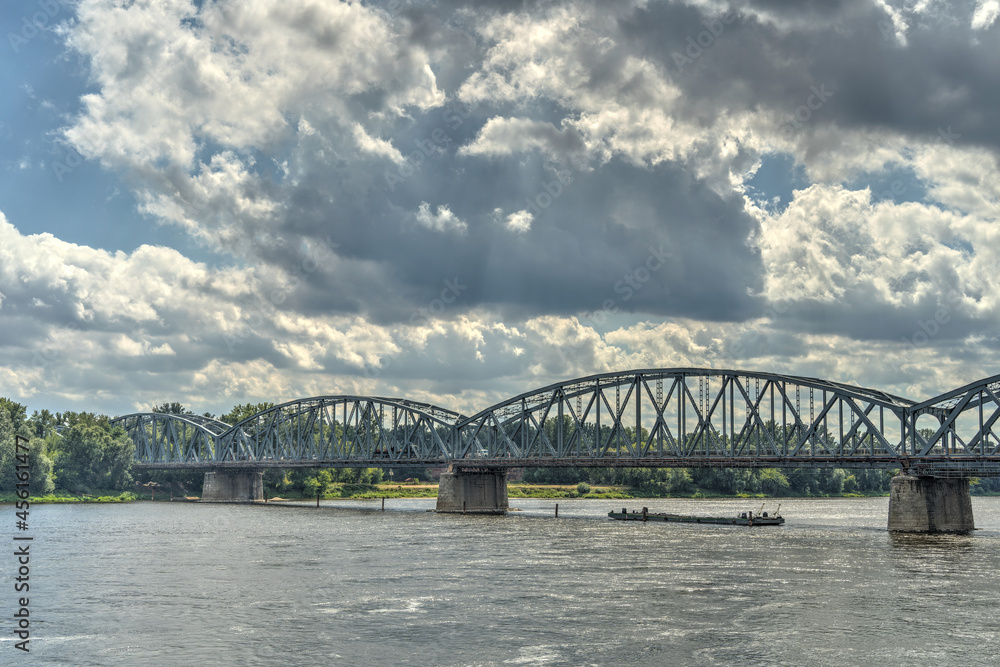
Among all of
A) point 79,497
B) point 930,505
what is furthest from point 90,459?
point 930,505

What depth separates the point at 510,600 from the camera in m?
52.8

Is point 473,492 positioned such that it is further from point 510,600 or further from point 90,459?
point 510,600

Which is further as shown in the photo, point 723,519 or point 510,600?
point 723,519

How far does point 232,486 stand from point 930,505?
451 ft

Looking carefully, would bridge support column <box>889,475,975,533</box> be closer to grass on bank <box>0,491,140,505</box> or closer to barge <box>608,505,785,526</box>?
barge <box>608,505,785,526</box>

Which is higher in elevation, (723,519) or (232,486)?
(232,486)

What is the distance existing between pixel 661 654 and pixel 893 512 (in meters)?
69.0

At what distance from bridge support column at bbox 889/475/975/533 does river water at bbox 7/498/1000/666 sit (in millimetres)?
5837

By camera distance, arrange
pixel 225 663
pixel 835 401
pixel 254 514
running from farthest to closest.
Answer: pixel 254 514 < pixel 835 401 < pixel 225 663

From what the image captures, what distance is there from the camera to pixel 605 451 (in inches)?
5231

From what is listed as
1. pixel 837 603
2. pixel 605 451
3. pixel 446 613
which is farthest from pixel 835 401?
pixel 446 613

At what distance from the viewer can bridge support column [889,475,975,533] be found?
97562 mm

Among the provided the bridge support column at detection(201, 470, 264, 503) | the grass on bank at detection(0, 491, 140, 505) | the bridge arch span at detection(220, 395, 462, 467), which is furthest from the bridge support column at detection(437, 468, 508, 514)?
the grass on bank at detection(0, 491, 140, 505)

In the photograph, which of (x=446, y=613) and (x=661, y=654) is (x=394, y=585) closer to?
(x=446, y=613)
